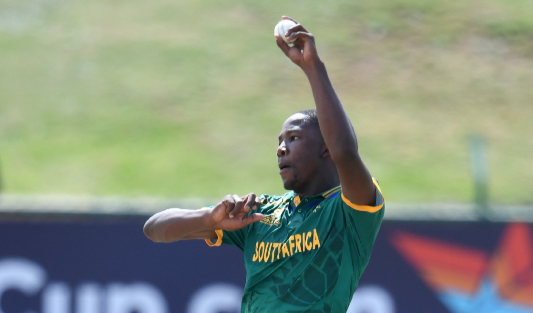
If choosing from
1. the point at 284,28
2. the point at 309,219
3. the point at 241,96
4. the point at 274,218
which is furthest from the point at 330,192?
the point at 241,96

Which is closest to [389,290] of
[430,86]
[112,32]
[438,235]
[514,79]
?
[438,235]

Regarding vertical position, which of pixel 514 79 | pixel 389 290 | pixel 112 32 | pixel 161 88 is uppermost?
pixel 112 32

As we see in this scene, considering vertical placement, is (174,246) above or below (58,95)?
below

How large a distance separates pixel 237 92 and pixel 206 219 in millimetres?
7910

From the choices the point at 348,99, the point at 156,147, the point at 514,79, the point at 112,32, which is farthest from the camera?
the point at 112,32

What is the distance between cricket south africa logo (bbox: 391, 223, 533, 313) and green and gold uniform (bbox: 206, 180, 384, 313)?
284 cm

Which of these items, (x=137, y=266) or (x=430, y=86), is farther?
(x=430, y=86)

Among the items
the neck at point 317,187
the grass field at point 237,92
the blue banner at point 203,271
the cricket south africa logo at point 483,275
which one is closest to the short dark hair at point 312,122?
the neck at point 317,187

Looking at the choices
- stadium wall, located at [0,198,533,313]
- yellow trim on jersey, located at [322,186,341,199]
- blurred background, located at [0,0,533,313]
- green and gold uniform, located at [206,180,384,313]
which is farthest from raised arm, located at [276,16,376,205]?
blurred background, located at [0,0,533,313]

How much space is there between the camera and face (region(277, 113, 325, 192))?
3104mm

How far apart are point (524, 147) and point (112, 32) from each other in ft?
23.0

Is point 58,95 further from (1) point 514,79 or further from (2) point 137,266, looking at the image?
(1) point 514,79

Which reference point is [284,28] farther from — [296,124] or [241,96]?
[241,96]

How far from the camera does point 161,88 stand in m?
10.9
